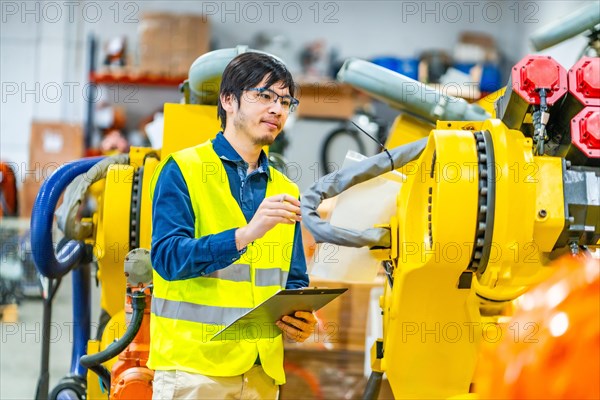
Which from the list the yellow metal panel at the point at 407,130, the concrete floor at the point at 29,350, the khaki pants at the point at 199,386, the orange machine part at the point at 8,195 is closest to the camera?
the khaki pants at the point at 199,386

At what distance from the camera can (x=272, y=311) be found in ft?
→ 7.09

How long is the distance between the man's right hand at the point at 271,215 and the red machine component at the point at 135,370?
0.91m

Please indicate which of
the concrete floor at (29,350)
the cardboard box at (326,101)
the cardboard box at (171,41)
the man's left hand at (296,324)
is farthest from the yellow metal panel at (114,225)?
the cardboard box at (171,41)

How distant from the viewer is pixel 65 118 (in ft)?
34.6

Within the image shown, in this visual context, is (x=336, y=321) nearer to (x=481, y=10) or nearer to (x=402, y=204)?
(x=402, y=204)

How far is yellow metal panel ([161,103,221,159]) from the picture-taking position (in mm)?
3344

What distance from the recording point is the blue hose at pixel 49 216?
326 centimetres

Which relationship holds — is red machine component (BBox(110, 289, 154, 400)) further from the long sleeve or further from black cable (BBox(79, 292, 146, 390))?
the long sleeve

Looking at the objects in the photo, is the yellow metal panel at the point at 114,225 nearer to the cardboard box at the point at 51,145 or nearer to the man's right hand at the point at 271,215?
the man's right hand at the point at 271,215

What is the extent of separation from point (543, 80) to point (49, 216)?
193 centimetres

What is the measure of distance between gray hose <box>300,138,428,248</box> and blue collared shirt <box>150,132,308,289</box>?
0.38 ft

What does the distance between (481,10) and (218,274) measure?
8.54 m

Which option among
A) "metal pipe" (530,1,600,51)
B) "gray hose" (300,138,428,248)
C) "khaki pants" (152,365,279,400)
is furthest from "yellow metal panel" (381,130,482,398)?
"metal pipe" (530,1,600,51)

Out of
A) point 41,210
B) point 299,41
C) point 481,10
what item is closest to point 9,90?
point 299,41
